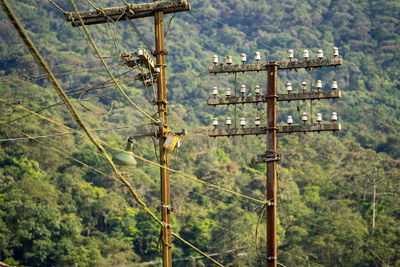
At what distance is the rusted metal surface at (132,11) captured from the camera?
15.5 meters

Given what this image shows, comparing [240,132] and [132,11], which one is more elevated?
[132,11]

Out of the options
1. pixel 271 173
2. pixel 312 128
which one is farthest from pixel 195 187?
pixel 271 173

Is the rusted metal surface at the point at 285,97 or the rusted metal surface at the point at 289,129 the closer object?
the rusted metal surface at the point at 289,129

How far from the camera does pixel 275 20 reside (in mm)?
192500

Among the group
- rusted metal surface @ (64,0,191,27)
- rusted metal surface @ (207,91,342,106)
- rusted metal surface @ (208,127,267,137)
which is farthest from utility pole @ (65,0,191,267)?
rusted metal surface @ (207,91,342,106)

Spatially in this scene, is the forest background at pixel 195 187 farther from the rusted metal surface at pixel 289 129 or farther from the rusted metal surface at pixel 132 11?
the rusted metal surface at pixel 132 11

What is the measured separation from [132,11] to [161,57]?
1.41 meters

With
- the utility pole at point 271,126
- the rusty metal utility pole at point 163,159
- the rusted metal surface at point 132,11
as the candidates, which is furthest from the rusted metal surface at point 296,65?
→ the rusty metal utility pole at point 163,159

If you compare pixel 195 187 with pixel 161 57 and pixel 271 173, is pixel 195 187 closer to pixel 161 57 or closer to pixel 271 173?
pixel 271 173

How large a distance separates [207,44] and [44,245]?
135 m

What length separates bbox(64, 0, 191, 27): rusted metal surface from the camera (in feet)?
51.0

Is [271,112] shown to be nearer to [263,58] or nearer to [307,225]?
[307,225]

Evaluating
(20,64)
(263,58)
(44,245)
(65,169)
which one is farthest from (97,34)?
(44,245)

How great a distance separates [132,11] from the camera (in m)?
15.9
